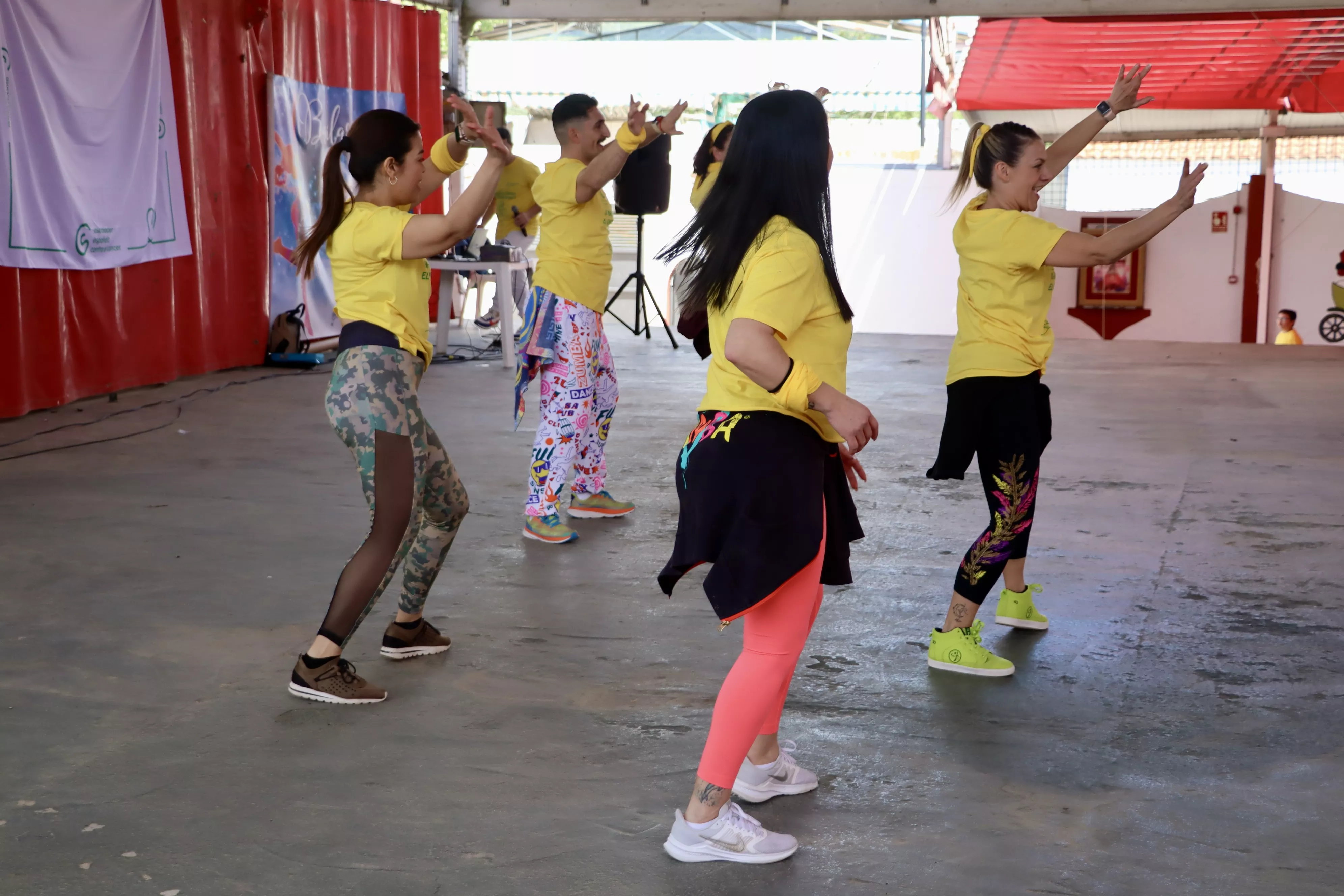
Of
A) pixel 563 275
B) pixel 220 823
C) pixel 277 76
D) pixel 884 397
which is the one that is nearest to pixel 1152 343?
pixel 884 397

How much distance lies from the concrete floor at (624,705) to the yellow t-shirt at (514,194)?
1.72 metres

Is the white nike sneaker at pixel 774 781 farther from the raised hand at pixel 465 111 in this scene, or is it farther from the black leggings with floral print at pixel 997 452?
the raised hand at pixel 465 111

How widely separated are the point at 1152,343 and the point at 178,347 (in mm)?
7974

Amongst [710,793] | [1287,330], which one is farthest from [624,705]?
[1287,330]

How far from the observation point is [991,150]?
3.09 metres

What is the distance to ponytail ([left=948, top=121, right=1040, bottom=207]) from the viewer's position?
120 inches

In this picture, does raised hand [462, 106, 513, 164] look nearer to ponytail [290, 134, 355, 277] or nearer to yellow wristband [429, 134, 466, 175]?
yellow wristband [429, 134, 466, 175]

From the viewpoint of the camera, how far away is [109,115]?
22.9ft

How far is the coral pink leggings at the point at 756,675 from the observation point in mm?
2131

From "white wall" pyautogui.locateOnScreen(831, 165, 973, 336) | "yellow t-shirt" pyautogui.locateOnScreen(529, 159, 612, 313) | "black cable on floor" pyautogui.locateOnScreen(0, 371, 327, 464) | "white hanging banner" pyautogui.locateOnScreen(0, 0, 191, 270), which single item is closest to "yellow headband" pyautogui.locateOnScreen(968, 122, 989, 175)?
"yellow t-shirt" pyautogui.locateOnScreen(529, 159, 612, 313)

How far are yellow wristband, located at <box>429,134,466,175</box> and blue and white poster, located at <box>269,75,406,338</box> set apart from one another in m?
5.82

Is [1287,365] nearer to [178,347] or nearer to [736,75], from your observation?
[178,347]

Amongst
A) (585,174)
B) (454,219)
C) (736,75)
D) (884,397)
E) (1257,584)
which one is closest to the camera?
(454,219)

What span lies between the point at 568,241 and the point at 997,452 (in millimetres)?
1863
